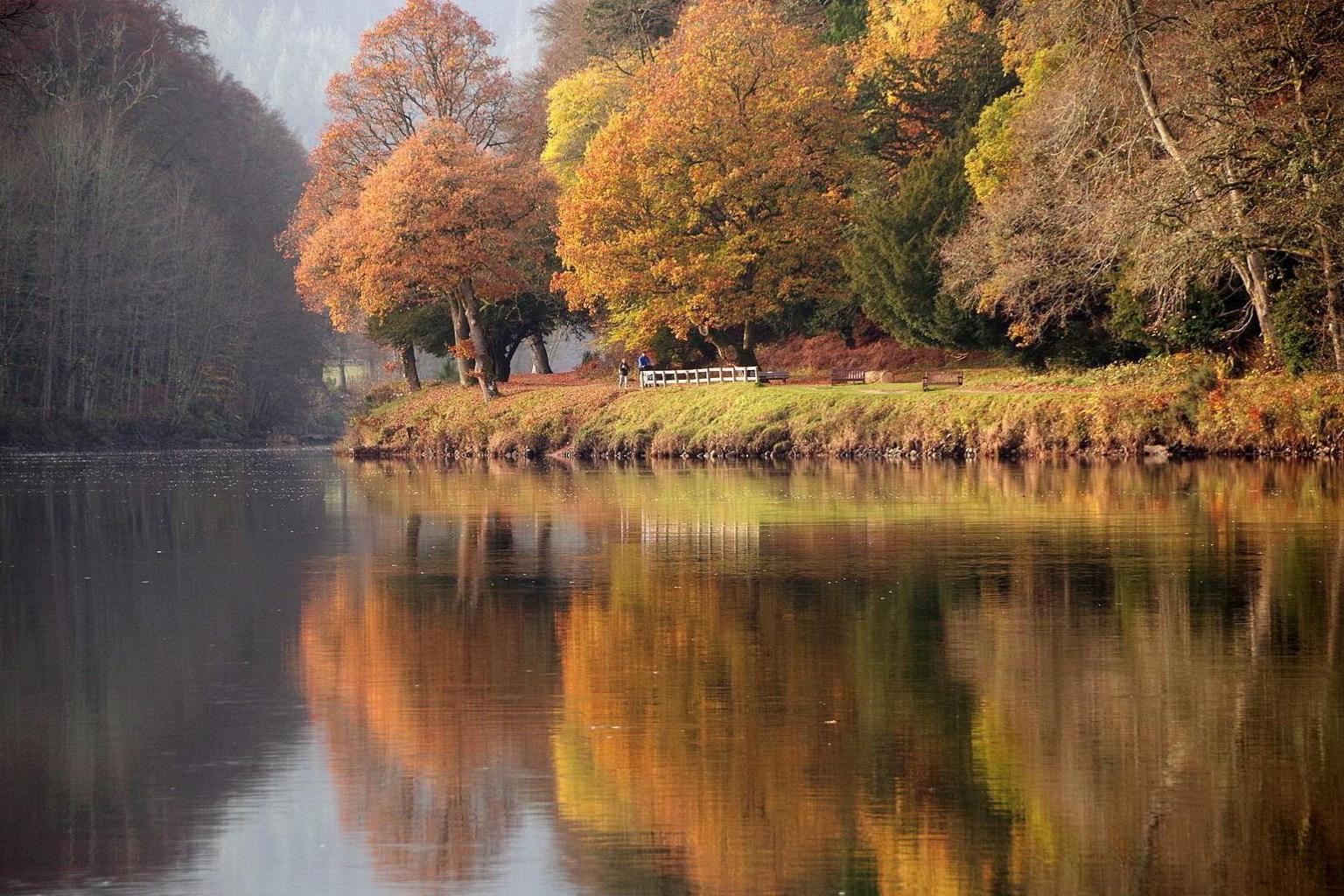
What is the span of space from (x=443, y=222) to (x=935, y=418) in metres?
23.4

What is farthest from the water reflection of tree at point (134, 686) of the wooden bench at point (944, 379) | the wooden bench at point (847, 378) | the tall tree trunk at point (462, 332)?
the tall tree trunk at point (462, 332)

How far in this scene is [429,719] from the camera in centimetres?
Answer: 1093

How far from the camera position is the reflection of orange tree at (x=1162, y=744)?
7664mm

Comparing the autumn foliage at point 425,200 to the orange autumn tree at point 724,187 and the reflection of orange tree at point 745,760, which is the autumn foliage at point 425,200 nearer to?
the orange autumn tree at point 724,187

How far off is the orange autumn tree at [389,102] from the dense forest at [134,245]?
1305 centimetres

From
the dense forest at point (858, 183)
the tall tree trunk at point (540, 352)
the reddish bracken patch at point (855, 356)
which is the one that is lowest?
the reddish bracken patch at point (855, 356)

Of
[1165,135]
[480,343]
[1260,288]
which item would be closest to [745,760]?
[1165,135]

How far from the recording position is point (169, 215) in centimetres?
8912

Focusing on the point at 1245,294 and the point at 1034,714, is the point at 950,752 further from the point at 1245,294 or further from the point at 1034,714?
the point at 1245,294

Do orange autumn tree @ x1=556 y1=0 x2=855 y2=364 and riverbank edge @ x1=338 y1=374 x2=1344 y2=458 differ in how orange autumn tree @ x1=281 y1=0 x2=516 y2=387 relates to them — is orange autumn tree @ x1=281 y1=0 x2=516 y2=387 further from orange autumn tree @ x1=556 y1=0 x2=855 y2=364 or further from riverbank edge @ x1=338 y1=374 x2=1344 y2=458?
orange autumn tree @ x1=556 y1=0 x2=855 y2=364

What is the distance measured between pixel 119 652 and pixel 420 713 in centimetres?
408

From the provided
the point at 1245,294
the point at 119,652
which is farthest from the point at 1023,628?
the point at 1245,294

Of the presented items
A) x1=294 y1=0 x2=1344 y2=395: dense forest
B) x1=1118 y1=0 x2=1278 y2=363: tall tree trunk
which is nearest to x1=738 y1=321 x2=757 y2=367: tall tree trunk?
x1=294 y1=0 x2=1344 y2=395: dense forest

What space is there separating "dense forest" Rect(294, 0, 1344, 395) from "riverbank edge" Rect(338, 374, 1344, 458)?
1434 millimetres
